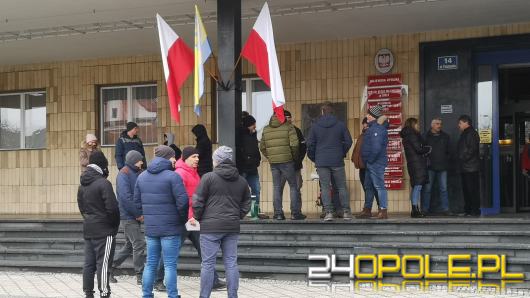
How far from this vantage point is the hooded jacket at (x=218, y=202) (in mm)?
7973

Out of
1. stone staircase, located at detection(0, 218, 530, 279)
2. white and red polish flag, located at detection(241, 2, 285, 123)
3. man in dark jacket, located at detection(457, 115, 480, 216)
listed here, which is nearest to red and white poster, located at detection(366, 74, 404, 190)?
man in dark jacket, located at detection(457, 115, 480, 216)

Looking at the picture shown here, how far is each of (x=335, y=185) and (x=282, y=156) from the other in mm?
898

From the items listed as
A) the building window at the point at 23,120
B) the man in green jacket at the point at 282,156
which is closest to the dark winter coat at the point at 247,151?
the man in green jacket at the point at 282,156

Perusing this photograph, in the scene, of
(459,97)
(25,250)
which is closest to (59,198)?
(25,250)

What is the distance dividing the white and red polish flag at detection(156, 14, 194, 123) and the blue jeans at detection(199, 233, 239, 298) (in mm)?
3371

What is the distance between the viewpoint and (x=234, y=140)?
11.5 m

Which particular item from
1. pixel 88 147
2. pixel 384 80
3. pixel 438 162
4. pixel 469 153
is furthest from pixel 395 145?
pixel 88 147

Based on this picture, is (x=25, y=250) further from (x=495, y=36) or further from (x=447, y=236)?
(x=495, y=36)

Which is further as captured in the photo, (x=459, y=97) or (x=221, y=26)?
(x=459, y=97)

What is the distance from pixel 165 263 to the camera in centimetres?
827

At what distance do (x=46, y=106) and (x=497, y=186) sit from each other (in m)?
9.46

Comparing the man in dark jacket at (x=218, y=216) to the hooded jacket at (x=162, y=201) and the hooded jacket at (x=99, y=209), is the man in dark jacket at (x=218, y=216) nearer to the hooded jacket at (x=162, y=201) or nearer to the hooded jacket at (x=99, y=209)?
the hooded jacket at (x=162, y=201)

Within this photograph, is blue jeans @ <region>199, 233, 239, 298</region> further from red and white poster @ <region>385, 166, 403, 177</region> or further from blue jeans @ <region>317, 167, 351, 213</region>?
red and white poster @ <region>385, 166, 403, 177</region>

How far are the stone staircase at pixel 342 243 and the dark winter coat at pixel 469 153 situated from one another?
5.68 ft
